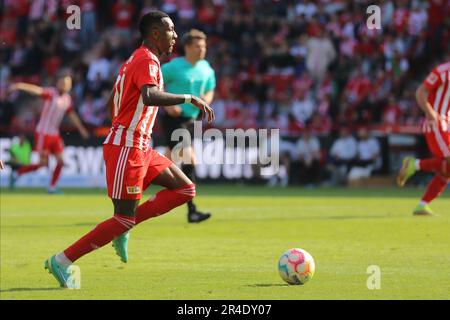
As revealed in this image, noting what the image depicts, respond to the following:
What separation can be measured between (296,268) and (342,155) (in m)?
16.9

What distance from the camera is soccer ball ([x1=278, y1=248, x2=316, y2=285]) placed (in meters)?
8.37

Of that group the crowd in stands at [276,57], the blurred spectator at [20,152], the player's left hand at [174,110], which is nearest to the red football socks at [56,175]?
the blurred spectator at [20,152]

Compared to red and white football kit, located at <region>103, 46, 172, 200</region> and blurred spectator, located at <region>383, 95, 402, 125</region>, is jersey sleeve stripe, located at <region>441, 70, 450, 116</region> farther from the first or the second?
blurred spectator, located at <region>383, 95, 402, 125</region>

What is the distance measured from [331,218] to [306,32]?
48.2 ft

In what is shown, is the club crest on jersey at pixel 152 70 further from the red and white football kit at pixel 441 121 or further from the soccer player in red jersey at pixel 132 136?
the red and white football kit at pixel 441 121

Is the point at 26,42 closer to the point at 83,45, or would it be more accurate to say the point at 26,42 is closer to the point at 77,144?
the point at 83,45

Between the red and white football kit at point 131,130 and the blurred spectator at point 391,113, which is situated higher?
the red and white football kit at point 131,130

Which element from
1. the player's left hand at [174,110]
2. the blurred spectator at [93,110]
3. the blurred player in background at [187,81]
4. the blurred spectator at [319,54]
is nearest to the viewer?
the player's left hand at [174,110]

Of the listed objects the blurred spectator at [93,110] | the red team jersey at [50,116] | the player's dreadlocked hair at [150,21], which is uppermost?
the player's dreadlocked hair at [150,21]

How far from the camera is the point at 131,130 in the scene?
8594 mm

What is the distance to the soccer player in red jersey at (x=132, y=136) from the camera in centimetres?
826

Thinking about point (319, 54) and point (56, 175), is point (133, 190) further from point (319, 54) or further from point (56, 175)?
point (319, 54)

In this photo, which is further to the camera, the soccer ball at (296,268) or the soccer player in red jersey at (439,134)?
the soccer player in red jersey at (439,134)

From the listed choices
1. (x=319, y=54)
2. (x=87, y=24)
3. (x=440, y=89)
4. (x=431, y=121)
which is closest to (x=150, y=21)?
(x=431, y=121)
